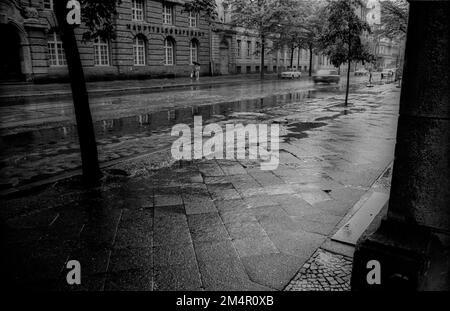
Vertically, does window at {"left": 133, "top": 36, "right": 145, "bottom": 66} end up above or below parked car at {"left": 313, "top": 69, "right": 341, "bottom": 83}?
above

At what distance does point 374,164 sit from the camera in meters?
6.80

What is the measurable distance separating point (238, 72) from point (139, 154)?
39736mm

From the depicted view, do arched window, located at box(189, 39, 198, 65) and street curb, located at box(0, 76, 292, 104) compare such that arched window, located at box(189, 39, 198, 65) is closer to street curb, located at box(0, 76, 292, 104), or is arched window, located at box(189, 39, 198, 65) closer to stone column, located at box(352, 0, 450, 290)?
street curb, located at box(0, 76, 292, 104)

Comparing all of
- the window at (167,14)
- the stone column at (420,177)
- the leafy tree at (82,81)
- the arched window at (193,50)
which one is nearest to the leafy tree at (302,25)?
the arched window at (193,50)

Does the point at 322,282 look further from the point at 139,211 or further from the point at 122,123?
the point at 122,123

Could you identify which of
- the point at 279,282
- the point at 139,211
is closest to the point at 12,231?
the point at 139,211

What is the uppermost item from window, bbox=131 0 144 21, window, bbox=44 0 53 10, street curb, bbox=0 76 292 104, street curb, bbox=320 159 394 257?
window, bbox=131 0 144 21

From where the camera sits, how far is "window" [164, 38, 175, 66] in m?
35.0

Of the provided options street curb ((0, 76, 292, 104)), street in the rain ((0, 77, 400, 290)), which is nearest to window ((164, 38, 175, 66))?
street curb ((0, 76, 292, 104))

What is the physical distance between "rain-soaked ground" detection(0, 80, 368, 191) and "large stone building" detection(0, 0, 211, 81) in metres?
6.12

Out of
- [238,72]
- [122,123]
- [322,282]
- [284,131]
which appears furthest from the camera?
[238,72]

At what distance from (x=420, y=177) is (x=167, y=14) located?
117 ft

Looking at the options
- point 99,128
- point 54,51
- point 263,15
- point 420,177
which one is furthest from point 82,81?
point 263,15

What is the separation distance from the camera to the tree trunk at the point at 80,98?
17.1ft
